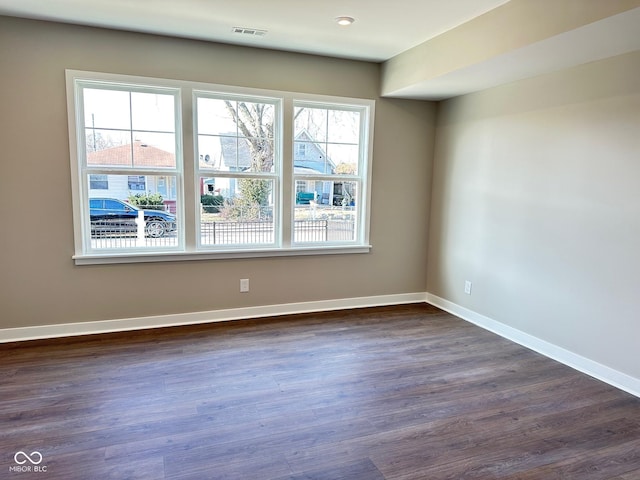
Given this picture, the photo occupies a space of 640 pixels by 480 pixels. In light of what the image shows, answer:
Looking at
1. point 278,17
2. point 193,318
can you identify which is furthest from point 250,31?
point 193,318

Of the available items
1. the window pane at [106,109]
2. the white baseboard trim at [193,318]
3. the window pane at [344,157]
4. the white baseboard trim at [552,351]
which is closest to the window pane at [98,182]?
the window pane at [106,109]

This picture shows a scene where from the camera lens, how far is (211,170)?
3.82 meters

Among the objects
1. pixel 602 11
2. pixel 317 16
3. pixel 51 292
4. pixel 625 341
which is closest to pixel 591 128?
pixel 602 11

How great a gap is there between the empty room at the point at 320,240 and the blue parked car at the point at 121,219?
23 mm

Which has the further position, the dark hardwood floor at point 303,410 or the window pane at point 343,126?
the window pane at point 343,126

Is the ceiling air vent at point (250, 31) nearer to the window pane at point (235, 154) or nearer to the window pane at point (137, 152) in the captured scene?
the window pane at point (235, 154)

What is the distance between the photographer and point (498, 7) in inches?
106

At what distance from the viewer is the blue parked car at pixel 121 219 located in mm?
3545

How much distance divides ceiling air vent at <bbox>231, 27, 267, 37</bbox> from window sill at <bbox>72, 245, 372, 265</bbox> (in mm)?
1902

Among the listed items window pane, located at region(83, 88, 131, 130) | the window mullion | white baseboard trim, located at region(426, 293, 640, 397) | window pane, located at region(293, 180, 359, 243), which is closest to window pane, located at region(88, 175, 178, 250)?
window pane, located at region(83, 88, 131, 130)

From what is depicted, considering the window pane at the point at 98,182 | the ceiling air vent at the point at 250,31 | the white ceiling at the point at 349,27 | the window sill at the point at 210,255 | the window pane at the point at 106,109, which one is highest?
the ceiling air vent at the point at 250,31

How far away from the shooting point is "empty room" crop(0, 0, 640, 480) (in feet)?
7.29

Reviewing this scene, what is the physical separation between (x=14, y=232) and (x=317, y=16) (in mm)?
2914

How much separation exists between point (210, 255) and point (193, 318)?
627mm
